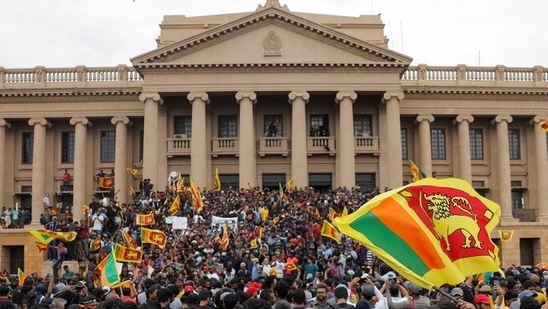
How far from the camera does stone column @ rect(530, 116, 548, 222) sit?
1964 inches

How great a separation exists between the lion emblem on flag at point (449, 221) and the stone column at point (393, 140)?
3515 centimetres

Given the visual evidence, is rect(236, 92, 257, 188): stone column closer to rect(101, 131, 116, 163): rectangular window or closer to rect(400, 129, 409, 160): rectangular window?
Answer: rect(101, 131, 116, 163): rectangular window

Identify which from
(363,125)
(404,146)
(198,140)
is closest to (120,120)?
(198,140)

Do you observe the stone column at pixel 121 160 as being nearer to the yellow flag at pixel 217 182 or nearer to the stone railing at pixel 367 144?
the yellow flag at pixel 217 182

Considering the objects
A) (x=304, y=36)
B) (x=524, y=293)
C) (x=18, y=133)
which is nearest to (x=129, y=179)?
(x=18, y=133)

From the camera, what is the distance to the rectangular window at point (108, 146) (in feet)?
166

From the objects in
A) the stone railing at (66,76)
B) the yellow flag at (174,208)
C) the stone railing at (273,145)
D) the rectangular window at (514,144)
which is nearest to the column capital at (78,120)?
the stone railing at (66,76)

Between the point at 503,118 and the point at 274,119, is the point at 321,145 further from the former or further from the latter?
the point at 503,118

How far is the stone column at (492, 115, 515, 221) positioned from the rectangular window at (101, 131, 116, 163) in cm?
2631

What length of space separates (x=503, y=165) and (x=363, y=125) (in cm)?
996

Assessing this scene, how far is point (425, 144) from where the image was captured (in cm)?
4909

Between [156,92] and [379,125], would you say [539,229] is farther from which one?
[156,92]

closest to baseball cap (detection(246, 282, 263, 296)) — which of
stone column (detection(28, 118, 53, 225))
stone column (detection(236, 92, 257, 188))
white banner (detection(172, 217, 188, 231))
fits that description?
white banner (detection(172, 217, 188, 231))

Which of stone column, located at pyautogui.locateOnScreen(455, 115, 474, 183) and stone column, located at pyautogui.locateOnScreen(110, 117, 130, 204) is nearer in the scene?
stone column, located at pyautogui.locateOnScreen(110, 117, 130, 204)
